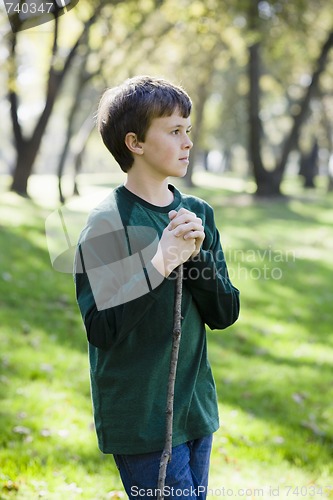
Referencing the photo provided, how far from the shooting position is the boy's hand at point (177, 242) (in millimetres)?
2113

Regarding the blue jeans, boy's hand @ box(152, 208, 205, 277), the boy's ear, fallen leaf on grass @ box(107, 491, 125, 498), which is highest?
the boy's ear

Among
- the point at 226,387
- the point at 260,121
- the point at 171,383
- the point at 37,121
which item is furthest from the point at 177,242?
the point at 260,121

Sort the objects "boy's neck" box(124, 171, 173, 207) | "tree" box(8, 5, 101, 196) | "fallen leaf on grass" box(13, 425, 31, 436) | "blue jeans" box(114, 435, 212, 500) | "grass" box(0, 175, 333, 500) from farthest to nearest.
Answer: "tree" box(8, 5, 101, 196), "fallen leaf on grass" box(13, 425, 31, 436), "grass" box(0, 175, 333, 500), "boy's neck" box(124, 171, 173, 207), "blue jeans" box(114, 435, 212, 500)

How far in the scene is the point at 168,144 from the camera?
2.30 m

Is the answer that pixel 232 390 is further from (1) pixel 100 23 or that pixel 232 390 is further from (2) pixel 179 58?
(2) pixel 179 58

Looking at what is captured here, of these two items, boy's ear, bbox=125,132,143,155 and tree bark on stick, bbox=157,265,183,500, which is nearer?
tree bark on stick, bbox=157,265,183,500

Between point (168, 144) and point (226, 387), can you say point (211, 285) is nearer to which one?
point (168, 144)

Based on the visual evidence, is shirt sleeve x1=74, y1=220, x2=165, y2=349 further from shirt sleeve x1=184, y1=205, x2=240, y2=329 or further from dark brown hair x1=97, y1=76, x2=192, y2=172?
dark brown hair x1=97, y1=76, x2=192, y2=172

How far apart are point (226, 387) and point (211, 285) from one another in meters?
3.90

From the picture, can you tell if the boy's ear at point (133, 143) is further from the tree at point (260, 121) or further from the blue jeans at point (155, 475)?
the tree at point (260, 121)

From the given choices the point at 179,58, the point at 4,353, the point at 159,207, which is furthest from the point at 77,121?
the point at 159,207

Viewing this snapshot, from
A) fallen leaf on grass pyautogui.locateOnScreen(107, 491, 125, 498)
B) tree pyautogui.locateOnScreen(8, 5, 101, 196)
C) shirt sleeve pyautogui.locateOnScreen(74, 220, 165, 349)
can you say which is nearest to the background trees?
A: tree pyautogui.locateOnScreen(8, 5, 101, 196)

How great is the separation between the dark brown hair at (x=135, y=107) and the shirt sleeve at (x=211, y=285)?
0.42 metres

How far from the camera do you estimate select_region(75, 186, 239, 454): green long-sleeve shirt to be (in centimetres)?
218
